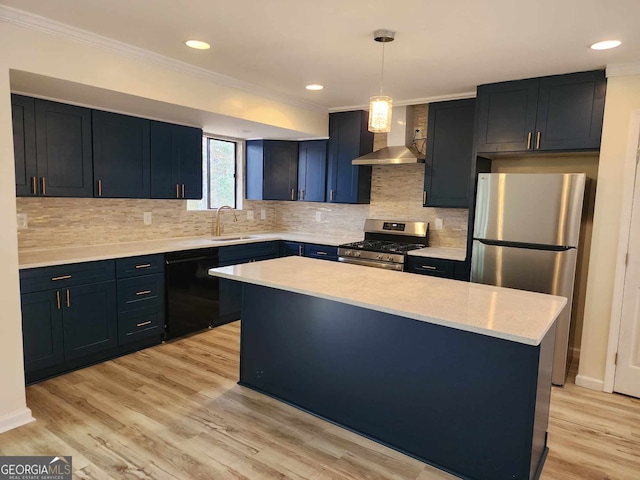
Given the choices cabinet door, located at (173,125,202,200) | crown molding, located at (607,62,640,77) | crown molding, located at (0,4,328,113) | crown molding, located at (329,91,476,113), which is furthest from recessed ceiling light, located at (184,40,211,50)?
crown molding, located at (607,62,640,77)

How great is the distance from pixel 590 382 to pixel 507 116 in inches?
88.1

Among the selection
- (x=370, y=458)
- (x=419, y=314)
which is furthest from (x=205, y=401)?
(x=419, y=314)

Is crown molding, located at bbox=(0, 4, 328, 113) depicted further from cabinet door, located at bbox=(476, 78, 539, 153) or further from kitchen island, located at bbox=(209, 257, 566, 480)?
cabinet door, located at bbox=(476, 78, 539, 153)

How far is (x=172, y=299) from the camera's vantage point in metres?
3.87

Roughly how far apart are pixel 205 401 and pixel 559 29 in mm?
3200

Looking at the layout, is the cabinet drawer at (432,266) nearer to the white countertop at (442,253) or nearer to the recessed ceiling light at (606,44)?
the white countertop at (442,253)

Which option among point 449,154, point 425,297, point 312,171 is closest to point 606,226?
point 449,154

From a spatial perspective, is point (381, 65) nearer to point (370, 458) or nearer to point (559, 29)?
point (559, 29)

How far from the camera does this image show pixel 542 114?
3.35 m

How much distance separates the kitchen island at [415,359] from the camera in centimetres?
192

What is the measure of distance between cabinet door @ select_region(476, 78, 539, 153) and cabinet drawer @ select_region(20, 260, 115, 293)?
3314 millimetres

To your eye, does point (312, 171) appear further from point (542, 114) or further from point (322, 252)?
point (542, 114)

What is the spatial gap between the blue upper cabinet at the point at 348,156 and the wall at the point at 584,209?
5.53 ft

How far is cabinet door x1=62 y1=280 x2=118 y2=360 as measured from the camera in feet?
10.2
